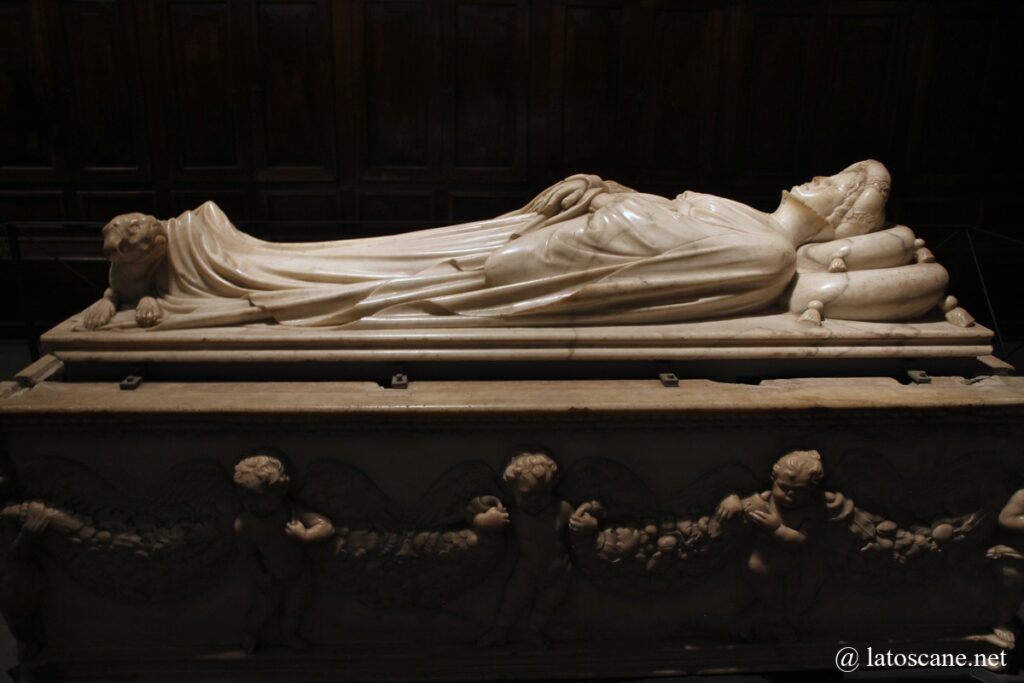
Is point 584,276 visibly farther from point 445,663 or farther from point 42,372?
point 42,372

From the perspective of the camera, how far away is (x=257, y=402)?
2398 mm

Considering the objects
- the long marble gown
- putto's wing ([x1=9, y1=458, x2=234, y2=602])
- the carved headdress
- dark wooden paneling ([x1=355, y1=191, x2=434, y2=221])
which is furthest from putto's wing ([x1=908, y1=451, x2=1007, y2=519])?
dark wooden paneling ([x1=355, y1=191, x2=434, y2=221])

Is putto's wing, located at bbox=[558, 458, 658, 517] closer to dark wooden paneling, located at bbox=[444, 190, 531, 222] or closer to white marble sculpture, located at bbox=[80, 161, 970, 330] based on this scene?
white marble sculpture, located at bbox=[80, 161, 970, 330]

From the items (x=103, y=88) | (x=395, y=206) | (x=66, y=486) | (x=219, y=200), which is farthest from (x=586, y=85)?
(x=66, y=486)

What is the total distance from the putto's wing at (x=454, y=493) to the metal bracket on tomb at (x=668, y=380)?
0.57 m

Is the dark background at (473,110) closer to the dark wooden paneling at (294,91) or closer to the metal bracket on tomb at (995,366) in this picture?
the dark wooden paneling at (294,91)

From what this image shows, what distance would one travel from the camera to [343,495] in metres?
2.48

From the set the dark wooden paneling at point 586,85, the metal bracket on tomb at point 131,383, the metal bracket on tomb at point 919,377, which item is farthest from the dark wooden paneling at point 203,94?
the metal bracket on tomb at point 919,377

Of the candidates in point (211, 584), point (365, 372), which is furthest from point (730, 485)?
point (211, 584)

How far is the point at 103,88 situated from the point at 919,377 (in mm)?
4242

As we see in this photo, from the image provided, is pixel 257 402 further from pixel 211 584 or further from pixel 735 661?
pixel 735 661

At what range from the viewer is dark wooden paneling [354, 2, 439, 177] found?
456 cm

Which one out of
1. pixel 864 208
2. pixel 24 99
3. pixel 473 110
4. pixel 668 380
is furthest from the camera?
pixel 473 110

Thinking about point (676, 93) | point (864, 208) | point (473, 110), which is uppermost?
point (676, 93)
